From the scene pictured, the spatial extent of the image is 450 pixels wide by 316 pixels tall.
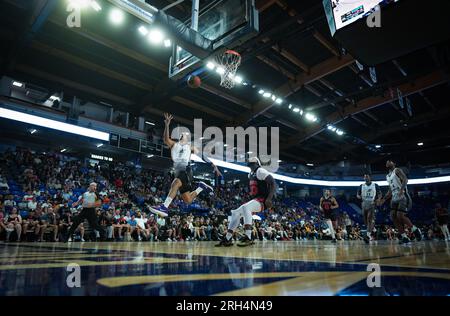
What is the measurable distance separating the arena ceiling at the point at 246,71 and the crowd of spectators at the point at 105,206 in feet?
12.2

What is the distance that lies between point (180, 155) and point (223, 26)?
300 centimetres

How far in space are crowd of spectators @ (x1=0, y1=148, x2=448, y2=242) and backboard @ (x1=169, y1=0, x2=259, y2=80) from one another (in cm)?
574

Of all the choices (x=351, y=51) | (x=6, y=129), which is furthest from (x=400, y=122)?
(x=6, y=129)

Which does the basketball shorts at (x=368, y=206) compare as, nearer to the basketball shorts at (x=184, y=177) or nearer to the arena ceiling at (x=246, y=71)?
the basketball shorts at (x=184, y=177)

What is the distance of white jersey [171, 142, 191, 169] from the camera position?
5137 mm

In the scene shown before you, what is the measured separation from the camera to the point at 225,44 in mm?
5793

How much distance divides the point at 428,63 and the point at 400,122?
586 centimetres

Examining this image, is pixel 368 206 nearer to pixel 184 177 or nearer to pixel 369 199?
pixel 369 199

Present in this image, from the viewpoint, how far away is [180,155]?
16.9 feet

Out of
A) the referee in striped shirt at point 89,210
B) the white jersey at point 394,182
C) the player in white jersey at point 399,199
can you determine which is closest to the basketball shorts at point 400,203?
the player in white jersey at point 399,199

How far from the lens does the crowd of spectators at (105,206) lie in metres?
8.43

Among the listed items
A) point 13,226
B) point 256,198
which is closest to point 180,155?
point 256,198

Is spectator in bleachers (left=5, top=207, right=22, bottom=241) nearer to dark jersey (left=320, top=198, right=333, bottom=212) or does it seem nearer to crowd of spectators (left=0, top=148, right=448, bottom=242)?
crowd of spectators (left=0, top=148, right=448, bottom=242)
